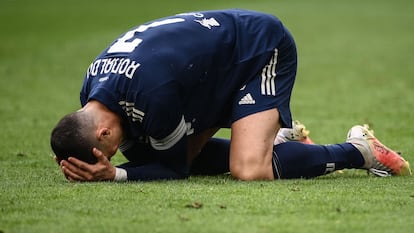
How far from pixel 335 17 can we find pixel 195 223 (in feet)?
70.2

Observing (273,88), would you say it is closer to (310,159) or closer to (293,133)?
(310,159)

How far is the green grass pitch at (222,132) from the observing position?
4.82m

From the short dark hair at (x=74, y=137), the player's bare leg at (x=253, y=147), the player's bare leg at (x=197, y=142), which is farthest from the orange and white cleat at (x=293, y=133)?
the short dark hair at (x=74, y=137)

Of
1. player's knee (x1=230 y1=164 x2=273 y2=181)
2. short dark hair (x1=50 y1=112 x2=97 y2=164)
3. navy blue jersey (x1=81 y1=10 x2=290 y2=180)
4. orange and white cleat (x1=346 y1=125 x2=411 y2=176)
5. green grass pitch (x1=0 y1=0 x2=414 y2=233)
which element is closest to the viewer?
green grass pitch (x1=0 y1=0 x2=414 y2=233)

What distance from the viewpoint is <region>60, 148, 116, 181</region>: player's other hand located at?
571cm

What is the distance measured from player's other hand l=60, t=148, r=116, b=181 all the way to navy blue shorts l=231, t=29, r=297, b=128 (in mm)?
927

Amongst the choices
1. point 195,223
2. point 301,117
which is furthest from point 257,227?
point 301,117

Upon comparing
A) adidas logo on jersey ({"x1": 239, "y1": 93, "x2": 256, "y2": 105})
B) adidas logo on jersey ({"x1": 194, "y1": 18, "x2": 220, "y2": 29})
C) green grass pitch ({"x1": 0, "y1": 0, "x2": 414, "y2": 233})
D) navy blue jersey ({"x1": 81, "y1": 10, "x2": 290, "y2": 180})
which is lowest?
green grass pitch ({"x1": 0, "y1": 0, "x2": 414, "y2": 233})

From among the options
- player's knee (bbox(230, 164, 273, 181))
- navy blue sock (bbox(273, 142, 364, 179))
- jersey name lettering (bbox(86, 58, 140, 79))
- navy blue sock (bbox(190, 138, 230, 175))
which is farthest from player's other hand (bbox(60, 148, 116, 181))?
navy blue sock (bbox(273, 142, 364, 179))

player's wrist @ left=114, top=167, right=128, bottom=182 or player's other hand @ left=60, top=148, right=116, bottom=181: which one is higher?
player's other hand @ left=60, top=148, right=116, bottom=181

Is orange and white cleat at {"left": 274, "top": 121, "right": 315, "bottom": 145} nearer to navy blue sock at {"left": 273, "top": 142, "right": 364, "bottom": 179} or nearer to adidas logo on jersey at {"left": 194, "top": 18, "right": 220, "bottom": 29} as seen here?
navy blue sock at {"left": 273, "top": 142, "right": 364, "bottom": 179}

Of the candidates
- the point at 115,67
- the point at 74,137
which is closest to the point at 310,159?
the point at 115,67

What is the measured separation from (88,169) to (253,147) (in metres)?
1.04

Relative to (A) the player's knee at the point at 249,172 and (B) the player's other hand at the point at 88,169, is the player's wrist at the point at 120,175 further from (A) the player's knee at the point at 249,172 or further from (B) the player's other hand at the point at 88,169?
(A) the player's knee at the point at 249,172
